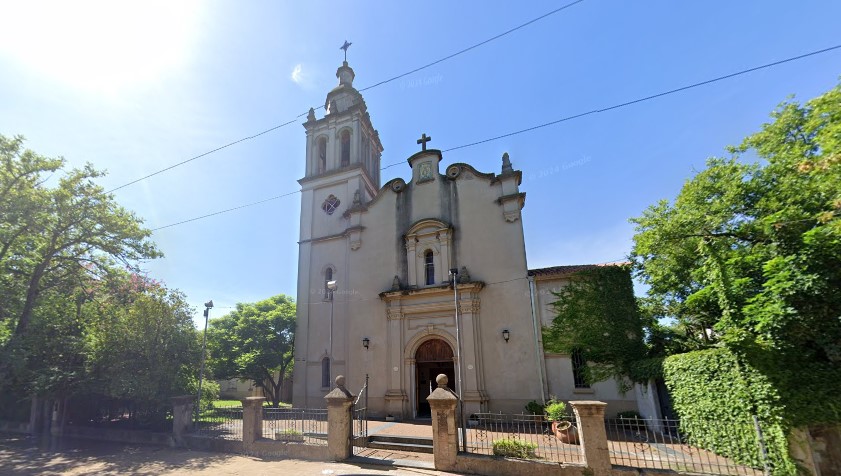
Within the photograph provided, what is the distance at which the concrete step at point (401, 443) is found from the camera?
11.4 metres

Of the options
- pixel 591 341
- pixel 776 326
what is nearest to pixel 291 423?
pixel 591 341

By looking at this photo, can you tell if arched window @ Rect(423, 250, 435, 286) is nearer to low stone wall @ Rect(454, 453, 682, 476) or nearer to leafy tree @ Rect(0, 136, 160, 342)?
low stone wall @ Rect(454, 453, 682, 476)

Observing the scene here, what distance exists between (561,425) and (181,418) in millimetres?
13302

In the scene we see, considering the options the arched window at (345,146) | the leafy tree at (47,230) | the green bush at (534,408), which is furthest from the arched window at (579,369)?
the leafy tree at (47,230)

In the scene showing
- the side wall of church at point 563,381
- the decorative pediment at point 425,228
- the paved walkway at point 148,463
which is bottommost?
the paved walkway at point 148,463

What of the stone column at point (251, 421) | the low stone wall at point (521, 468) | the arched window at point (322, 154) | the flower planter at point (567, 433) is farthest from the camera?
the arched window at point (322, 154)

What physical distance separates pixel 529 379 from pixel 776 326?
30.4 ft

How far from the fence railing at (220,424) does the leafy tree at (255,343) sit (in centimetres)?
1116

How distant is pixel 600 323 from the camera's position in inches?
585

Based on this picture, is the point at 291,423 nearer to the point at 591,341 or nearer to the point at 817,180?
the point at 591,341

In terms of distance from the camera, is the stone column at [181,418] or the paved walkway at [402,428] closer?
the paved walkway at [402,428]

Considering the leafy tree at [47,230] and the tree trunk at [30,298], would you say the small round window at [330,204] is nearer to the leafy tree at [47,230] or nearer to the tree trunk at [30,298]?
the leafy tree at [47,230]

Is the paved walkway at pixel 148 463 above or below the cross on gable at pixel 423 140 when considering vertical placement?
below

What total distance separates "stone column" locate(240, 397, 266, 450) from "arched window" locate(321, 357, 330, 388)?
6390 millimetres
